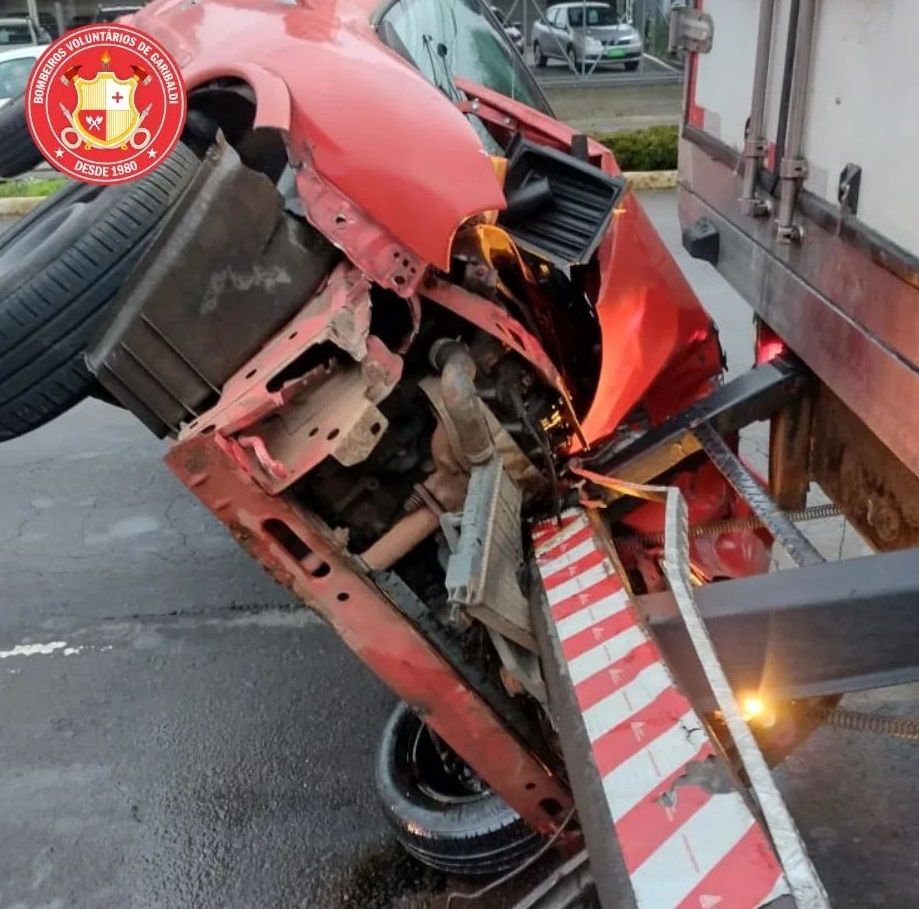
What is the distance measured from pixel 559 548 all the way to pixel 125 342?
46.9 inches

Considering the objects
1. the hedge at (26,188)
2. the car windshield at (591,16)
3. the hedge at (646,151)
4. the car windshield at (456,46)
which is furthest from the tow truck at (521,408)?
the car windshield at (591,16)

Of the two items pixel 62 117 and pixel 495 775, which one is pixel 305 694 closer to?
pixel 495 775

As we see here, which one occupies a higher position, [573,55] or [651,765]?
[651,765]

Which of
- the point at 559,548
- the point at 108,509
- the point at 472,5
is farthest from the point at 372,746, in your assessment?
the point at 472,5

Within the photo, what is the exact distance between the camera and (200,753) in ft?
12.2

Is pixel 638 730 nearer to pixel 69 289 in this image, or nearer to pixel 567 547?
pixel 567 547

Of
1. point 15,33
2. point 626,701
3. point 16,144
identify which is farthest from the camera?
point 15,33

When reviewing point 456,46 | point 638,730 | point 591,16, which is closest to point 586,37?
point 591,16

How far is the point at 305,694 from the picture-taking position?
4031 millimetres

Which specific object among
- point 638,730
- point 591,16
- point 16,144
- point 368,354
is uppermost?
point 16,144

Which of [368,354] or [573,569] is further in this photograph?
[573,569]

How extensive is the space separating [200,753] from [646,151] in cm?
1069

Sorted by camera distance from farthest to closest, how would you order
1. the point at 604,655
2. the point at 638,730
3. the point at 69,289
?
the point at 69,289 → the point at 604,655 → the point at 638,730

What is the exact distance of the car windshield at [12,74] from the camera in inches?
541
